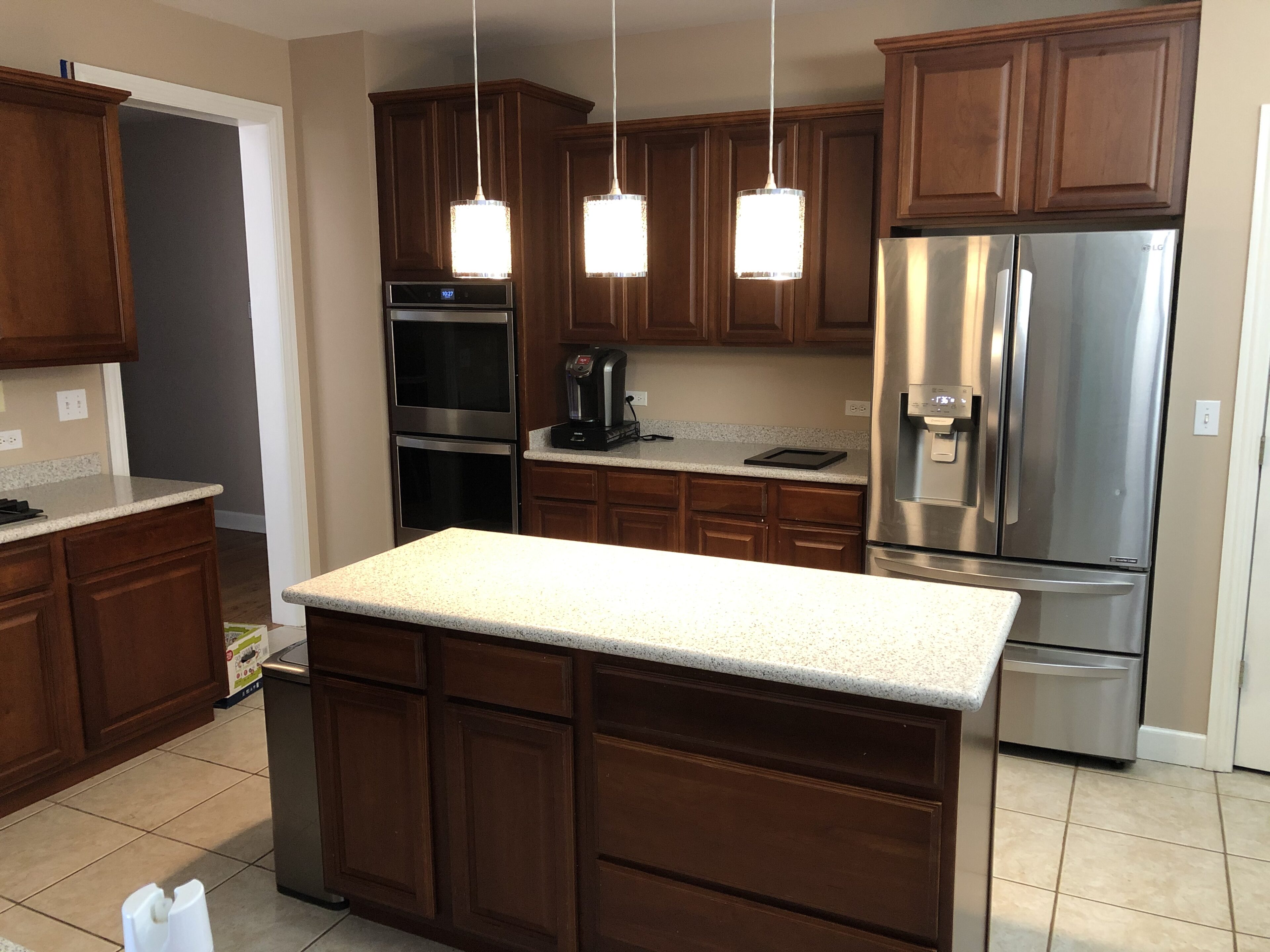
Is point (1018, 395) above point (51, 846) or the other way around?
above

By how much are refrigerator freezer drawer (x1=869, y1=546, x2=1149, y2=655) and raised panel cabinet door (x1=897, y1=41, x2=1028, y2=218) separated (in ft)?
3.99

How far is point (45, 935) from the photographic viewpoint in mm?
2457

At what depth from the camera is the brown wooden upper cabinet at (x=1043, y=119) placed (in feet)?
9.95

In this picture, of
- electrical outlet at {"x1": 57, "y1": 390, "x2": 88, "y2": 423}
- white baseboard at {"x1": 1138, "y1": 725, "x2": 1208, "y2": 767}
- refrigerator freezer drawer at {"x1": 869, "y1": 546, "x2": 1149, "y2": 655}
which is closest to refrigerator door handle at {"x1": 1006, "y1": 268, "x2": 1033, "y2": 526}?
refrigerator freezer drawer at {"x1": 869, "y1": 546, "x2": 1149, "y2": 655}

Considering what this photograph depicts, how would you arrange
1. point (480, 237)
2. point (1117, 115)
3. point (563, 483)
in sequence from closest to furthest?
point (480, 237) → point (1117, 115) → point (563, 483)

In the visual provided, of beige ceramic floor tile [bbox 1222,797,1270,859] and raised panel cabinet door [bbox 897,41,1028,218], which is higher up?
raised panel cabinet door [bbox 897,41,1028,218]

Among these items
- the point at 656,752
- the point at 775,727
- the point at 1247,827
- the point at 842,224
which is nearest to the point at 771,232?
the point at 775,727

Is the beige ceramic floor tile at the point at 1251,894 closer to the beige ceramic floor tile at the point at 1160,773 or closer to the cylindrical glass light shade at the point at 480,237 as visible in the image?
the beige ceramic floor tile at the point at 1160,773

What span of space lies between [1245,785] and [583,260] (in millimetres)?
3206

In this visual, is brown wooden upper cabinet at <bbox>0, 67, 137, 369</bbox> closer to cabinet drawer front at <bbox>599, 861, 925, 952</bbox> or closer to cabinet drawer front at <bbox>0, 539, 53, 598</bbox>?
cabinet drawer front at <bbox>0, 539, 53, 598</bbox>

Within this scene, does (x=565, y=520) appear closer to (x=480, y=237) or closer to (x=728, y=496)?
(x=728, y=496)

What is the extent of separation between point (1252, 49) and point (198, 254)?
5784 millimetres

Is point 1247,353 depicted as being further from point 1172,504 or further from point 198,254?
point 198,254

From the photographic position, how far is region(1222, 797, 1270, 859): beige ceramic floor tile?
2.80 m
